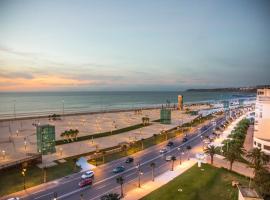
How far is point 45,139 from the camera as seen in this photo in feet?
197

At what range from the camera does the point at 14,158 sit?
6216 centimetres

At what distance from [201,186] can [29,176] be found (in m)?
30.7

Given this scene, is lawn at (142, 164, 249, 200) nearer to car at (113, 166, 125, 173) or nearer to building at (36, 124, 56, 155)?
car at (113, 166, 125, 173)

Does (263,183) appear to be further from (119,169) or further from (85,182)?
(85,182)

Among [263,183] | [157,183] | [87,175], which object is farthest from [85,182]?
[263,183]

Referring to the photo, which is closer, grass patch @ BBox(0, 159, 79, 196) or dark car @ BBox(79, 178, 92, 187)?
grass patch @ BBox(0, 159, 79, 196)

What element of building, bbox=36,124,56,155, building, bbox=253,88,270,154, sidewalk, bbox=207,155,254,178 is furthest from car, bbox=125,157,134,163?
building, bbox=253,88,270,154

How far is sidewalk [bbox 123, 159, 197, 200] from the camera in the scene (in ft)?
144

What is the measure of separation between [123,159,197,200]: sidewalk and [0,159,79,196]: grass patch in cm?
1471

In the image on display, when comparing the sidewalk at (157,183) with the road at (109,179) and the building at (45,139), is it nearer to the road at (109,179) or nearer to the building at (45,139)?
the road at (109,179)

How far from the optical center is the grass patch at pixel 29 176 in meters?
45.7

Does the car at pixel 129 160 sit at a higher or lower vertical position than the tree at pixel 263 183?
lower

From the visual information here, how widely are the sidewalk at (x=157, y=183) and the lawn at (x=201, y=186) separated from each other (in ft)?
3.51

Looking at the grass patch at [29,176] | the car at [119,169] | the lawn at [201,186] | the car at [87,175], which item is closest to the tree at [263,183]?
the lawn at [201,186]
